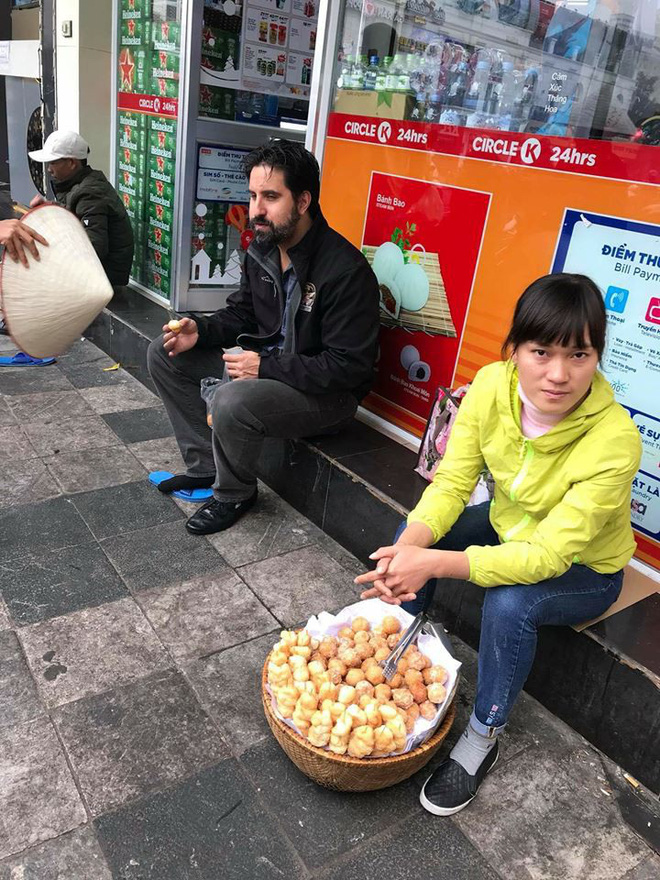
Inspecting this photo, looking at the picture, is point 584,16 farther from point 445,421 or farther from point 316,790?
point 316,790

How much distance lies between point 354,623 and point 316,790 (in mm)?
466

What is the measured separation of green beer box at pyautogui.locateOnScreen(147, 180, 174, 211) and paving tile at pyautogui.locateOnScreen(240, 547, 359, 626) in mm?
3205

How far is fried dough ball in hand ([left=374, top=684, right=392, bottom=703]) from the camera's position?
6.12 ft

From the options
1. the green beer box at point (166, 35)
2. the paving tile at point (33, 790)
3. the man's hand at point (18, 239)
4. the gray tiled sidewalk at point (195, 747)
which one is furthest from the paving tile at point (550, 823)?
the green beer box at point (166, 35)

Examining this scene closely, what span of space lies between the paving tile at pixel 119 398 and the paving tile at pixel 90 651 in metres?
1.97

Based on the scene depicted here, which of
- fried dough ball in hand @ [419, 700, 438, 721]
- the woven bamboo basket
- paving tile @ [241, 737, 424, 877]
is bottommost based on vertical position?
paving tile @ [241, 737, 424, 877]

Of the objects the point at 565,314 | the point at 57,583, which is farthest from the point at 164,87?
the point at 565,314

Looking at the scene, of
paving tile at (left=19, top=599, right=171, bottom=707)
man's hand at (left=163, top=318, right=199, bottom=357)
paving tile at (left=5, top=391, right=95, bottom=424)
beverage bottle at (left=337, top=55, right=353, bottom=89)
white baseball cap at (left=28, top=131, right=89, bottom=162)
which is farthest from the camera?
white baseball cap at (left=28, top=131, right=89, bottom=162)

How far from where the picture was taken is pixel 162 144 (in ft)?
16.6

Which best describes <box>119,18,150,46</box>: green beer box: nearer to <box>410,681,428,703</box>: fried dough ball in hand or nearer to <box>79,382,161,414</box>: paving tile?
<box>79,382,161,414</box>: paving tile

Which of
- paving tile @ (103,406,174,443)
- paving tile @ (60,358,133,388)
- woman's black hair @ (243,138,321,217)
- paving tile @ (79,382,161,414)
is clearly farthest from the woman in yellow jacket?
paving tile @ (60,358,133,388)

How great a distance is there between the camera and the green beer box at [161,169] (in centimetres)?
501

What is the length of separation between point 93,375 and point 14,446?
47.5 inches

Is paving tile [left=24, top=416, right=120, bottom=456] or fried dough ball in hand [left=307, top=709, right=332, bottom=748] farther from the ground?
fried dough ball in hand [left=307, top=709, right=332, bottom=748]
